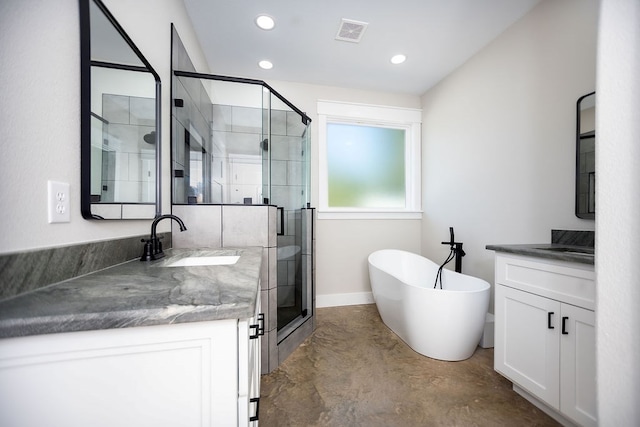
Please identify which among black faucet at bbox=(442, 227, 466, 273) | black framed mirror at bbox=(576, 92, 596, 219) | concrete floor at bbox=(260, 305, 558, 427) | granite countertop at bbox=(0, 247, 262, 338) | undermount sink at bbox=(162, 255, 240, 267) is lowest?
concrete floor at bbox=(260, 305, 558, 427)

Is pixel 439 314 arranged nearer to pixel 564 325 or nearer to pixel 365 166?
pixel 564 325

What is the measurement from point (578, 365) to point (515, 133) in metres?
1.69

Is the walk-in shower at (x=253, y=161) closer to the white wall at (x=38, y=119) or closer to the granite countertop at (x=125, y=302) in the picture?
the white wall at (x=38, y=119)

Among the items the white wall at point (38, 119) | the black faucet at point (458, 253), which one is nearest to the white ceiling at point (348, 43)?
the white wall at point (38, 119)

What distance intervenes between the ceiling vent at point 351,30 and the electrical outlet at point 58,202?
214 cm

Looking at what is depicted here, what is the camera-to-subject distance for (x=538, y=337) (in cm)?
131

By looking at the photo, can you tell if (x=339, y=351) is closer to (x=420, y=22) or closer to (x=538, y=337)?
(x=538, y=337)

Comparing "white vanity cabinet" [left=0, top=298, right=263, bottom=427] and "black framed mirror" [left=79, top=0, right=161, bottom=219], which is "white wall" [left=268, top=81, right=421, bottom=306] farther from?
"white vanity cabinet" [left=0, top=298, right=263, bottom=427]

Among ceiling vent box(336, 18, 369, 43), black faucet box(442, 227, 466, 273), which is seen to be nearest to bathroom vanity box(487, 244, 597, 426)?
black faucet box(442, 227, 466, 273)

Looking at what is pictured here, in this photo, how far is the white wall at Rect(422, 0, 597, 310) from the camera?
1.64m

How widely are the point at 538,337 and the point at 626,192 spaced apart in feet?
3.64

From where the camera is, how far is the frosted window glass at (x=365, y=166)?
308 centimetres

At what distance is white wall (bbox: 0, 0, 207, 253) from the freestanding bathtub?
1.96 meters

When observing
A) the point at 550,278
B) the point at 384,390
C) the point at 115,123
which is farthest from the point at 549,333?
the point at 115,123
